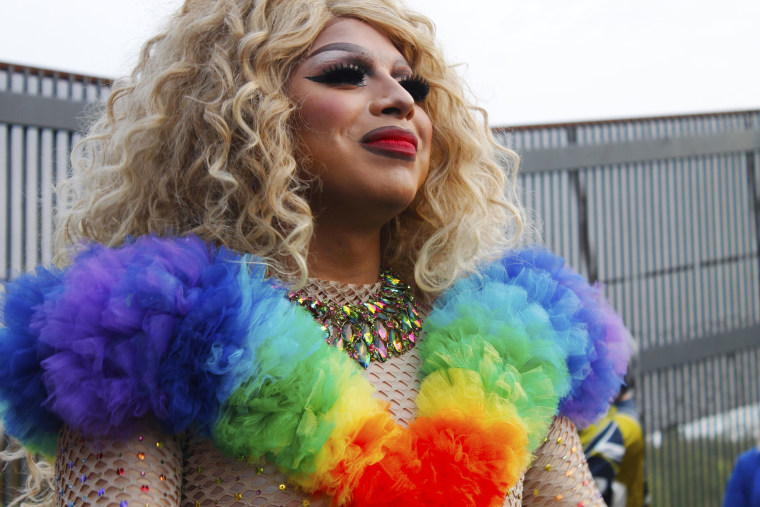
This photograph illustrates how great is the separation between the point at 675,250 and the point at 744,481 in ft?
9.14

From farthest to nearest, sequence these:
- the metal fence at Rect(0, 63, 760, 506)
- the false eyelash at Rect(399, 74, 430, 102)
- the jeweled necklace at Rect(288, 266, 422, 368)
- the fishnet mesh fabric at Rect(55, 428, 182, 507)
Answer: the metal fence at Rect(0, 63, 760, 506)
the false eyelash at Rect(399, 74, 430, 102)
the jeweled necklace at Rect(288, 266, 422, 368)
the fishnet mesh fabric at Rect(55, 428, 182, 507)

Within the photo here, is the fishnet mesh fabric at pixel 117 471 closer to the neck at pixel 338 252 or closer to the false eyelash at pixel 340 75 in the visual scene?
the neck at pixel 338 252

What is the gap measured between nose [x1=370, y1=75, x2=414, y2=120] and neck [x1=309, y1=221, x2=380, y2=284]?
24 cm

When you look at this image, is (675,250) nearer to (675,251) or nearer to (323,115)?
(675,251)

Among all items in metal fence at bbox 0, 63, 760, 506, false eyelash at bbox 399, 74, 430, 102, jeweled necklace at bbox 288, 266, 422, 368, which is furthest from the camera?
metal fence at bbox 0, 63, 760, 506

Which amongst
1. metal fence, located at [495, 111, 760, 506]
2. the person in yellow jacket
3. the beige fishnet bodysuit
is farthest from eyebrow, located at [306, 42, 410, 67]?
metal fence, located at [495, 111, 760, 506]

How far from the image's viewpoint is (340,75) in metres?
1.52

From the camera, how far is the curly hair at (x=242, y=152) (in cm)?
147

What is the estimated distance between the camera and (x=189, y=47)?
161 cm

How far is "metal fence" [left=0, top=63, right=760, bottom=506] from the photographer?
16.9ft

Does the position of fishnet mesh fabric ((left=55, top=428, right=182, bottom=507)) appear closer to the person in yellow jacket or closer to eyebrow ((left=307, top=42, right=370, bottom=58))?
eyebrow ((left=307, top=42, right=370, bottom=58))

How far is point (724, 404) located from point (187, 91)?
5631mm

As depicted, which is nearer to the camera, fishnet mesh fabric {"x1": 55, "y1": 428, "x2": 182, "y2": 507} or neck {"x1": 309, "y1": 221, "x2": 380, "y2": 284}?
fishnet mesh fabric {"x1": 55, "y1": 428, "x2": 182, "y2": 507}

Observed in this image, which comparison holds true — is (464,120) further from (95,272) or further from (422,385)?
(95,272)
